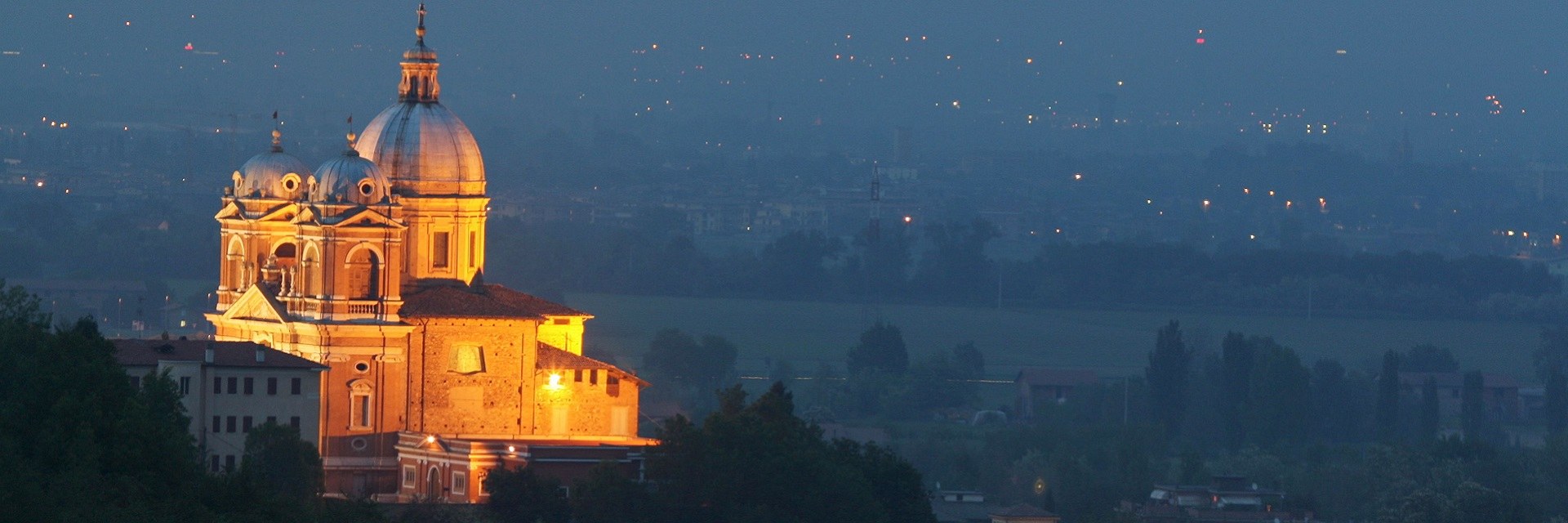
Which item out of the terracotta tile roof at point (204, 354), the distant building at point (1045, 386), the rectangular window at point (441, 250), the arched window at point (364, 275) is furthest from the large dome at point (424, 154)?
the distant building at point (1045, 386)

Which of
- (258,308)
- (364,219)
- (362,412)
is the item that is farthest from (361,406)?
(364,219)

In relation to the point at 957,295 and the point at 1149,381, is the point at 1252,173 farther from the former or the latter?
the point at 1149,381

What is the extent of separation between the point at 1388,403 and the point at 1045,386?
9.29m

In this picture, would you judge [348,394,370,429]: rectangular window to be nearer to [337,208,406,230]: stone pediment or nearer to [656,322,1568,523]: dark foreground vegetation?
[337,208,406,230]: stone pediment

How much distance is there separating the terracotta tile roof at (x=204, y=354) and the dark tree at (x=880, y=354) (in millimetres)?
52664

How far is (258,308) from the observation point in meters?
53.7

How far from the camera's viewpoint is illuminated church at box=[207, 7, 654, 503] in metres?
52.5

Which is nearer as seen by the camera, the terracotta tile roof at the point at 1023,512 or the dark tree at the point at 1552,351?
the terracotta tile roof at the point at 1023,512

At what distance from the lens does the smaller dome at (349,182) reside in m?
52.6

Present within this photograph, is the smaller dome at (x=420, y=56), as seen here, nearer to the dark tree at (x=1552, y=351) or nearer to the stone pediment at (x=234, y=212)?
the stone pediment at (x=234, y=212)

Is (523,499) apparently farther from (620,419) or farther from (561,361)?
(620,419)

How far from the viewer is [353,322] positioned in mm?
52781

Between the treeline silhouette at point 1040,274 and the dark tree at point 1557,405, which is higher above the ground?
the treeline silhouette at point 1040,274

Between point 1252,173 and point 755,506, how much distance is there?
138 meters
